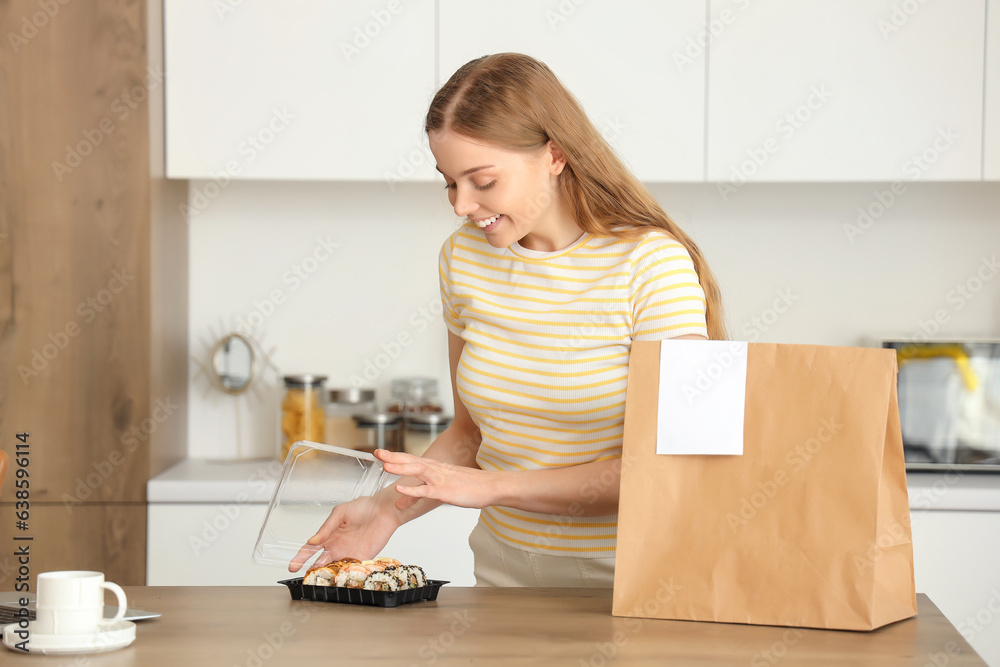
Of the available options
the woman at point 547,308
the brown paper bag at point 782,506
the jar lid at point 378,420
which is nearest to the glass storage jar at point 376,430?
the jar lid at point 378,420

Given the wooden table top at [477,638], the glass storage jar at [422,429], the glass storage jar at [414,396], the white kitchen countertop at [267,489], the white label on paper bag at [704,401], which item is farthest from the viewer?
the glass storage jar at [414,396]

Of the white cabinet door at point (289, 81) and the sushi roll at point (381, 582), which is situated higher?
the white cabinet door at point (289, 81)

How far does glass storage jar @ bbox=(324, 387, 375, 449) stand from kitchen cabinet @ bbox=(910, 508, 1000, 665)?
126 centimetres

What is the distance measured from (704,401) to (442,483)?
31cm

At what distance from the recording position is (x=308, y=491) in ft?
3.37

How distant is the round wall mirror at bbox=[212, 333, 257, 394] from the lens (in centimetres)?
242

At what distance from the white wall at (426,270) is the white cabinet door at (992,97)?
0.31 m

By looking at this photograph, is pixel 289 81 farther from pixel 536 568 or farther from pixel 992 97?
pixel 992 97

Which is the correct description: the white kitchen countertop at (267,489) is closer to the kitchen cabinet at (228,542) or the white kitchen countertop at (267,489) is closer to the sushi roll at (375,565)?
the kitchen cabinet at (228,542)

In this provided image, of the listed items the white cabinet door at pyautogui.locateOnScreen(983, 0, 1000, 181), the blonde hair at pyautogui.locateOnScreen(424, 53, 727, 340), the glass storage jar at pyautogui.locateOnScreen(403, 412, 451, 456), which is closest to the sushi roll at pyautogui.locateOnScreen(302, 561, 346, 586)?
the blonde hair at pyautogui.locateOnScreen(424, 53, 727, 340)

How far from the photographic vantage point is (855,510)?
0.90 metres

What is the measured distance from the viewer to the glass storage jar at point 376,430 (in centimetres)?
230

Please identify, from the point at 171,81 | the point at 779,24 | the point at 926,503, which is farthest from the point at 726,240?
the point at 171,81

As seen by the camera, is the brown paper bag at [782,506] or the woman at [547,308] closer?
the brown paper bag at [782,506]
